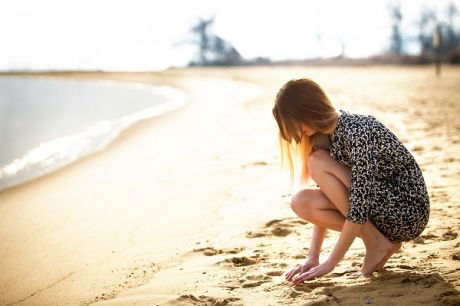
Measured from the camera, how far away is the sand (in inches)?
95.9

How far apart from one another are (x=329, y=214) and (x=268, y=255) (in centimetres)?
54

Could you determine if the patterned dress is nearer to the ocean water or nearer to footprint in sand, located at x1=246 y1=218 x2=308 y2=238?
footprint in sand, located at x1=246 y1=218 x2=308 y2=238

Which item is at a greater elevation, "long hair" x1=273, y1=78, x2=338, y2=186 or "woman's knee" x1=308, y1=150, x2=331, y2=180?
"long hair" x1=273, y1=78, x2=338, y2=186

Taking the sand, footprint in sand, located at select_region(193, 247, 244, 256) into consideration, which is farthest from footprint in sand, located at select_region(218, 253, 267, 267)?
footprint in sand, located at select_region(193, 247, 244, 256)

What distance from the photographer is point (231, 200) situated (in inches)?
167

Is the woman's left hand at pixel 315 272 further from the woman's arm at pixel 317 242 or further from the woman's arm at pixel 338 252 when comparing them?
the woman's arm at pixel 317 242

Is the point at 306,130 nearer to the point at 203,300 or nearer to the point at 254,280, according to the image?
the point at 254,280

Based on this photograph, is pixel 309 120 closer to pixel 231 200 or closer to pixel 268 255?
pixel 268 255

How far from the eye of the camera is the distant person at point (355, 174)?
7.74ft

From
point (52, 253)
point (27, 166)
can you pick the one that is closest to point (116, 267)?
point (52, 253)

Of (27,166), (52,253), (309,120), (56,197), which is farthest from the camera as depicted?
(27,166)

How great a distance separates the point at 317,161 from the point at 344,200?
0.25m

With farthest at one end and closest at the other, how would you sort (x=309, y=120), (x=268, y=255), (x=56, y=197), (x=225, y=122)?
(x=225, y=122), (x=56, y=197), (x=268, y=255), (x=309, y=120)

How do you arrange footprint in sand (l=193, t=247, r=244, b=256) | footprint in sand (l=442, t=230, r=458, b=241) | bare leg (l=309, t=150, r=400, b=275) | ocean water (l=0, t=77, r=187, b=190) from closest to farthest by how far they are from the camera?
bare leg (l=309, t=150, r=400, b=275), footprint in sand (l=442, t=230, r=458, b=241), footprint in sand (l=193, t=247, r=244, b=256), ocean water (l=0, t=77, r=187, b=190)
